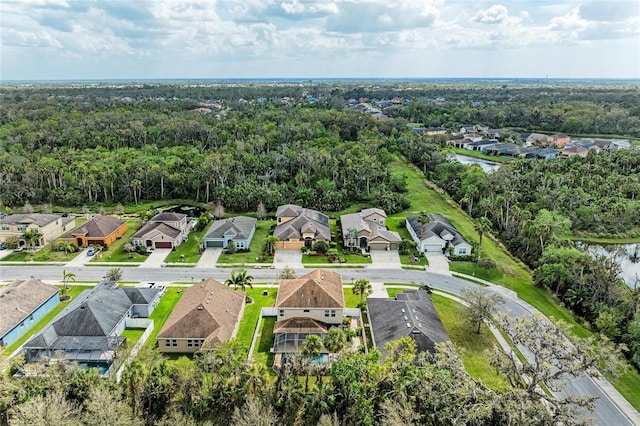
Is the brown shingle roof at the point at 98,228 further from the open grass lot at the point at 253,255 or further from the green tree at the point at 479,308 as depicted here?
the green tree at the point at 479,308

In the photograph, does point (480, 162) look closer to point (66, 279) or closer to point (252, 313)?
point (252, 313)

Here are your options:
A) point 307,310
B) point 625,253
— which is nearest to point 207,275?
point 307,310

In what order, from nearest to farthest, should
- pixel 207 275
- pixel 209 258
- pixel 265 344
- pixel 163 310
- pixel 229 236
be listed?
pixel 265 344 → pixel 163 310 → pixel 207 275 → pixel 209 258 → pixel 229 236

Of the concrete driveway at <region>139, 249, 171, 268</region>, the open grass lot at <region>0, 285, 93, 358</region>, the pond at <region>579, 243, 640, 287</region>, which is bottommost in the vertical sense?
the pond at <region>579, 243, 640, 287</region>

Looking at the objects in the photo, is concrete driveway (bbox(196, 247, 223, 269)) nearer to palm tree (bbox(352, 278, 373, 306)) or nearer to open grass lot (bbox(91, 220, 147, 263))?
open grass lot (bbox(91, 220, 147, 263))

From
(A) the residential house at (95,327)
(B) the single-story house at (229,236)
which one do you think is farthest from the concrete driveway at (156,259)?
(A) the residential house at (95,327)

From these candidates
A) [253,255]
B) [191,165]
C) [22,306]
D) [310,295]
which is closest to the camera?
[310,295]

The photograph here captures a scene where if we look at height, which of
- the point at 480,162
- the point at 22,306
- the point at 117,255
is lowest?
the point at 117,255

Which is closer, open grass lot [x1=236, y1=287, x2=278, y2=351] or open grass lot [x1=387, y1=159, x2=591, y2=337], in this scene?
open grass lot [x1=236, y1=287, x2=278, y2=351]

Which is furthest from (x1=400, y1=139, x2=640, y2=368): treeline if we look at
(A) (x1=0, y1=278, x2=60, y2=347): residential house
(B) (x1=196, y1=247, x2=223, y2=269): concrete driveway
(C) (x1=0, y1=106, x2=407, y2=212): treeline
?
(A) (x1=0, y1=278, x2=60, y2=347): residential house
